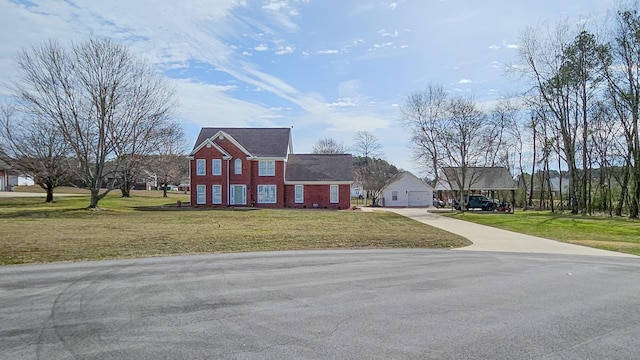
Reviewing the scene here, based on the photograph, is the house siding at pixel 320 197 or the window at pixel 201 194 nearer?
the window at pixel 201 194

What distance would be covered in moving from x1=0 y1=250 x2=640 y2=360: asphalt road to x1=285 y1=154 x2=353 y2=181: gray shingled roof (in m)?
33.0

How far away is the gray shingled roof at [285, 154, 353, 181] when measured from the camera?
4509 cm

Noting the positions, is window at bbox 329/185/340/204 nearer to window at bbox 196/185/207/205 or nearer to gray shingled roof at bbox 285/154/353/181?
gray shingled roof at bbox 285/154/353/181

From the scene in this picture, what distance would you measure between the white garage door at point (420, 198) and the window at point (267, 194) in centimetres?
2295

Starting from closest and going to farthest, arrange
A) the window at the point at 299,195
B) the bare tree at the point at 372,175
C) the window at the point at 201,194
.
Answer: the window at the point at 201,194
the window at the point at 299,195
the bare tree at the point at 372,175

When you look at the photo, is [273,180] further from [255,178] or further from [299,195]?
[299,195]

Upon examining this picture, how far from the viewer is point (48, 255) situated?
13242 millimetres

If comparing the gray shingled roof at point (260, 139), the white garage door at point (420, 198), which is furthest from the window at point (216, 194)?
the white garage door at point (420, 198)

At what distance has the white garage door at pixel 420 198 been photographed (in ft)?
199

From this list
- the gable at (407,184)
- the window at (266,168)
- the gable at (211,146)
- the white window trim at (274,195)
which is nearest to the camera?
the gable at (211,146)

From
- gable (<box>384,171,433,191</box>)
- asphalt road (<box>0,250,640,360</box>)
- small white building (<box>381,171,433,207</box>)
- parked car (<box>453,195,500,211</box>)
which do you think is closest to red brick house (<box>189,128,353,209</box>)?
parked car (<box>453,195,500,211</box>)

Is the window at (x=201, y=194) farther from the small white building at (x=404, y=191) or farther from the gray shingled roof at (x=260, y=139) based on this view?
the small white building at (x=404, y=191)

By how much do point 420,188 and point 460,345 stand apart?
5642 centimetres

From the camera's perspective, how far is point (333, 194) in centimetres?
4494
